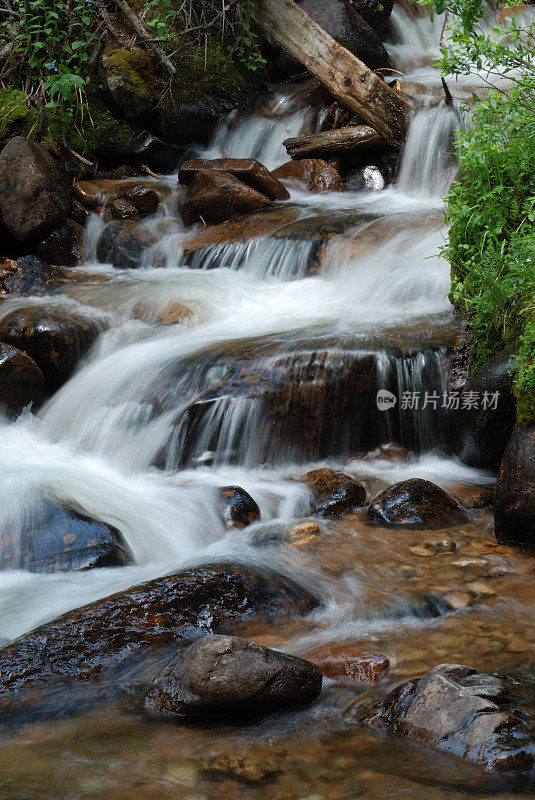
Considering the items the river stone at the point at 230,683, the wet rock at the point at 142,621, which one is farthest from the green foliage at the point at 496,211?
the river stone at the point at 230,683

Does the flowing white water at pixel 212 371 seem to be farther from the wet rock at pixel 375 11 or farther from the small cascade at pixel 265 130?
the wet rock at pixel 375 11

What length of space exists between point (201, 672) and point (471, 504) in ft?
8.96

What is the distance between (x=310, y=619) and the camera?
3281 millimetres

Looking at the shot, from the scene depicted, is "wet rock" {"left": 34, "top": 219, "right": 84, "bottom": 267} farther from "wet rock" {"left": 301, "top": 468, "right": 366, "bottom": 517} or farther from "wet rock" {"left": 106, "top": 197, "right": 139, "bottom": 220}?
"wet rock" {"left": 301, "top": 468, "right": 366, "bottom": 517}

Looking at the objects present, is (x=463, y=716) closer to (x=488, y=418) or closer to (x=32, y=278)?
(x=488, y=418)

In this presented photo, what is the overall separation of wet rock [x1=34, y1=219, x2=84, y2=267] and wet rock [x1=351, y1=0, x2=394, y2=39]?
7.55m

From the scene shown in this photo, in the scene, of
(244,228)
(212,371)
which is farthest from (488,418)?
(244,228)

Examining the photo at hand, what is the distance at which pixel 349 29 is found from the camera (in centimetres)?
1203

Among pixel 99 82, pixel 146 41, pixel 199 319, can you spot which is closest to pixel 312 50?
pixel 146 41

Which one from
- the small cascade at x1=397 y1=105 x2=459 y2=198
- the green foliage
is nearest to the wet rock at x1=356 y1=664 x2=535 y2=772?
the green foliage

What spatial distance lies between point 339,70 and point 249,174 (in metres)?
2.36

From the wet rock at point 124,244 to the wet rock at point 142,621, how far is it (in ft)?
22.2

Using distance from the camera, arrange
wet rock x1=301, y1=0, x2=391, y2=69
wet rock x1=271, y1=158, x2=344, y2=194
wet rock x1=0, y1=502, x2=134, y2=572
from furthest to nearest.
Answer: wet rock x1=301, y1=0, x2=391, y2=69, wet rock x1=271, y1=158, x2=344, y2=194, wet rock x1=0, y1=502, x2=134, y2=572

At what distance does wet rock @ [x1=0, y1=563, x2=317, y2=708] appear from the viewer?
2762mm
